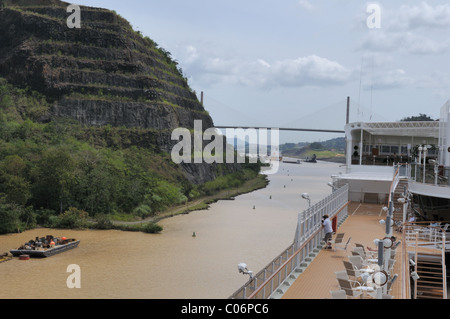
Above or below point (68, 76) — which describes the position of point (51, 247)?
below

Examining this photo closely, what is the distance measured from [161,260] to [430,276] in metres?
A: 13.6

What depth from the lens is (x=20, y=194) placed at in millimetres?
33656

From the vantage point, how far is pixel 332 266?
1474cm

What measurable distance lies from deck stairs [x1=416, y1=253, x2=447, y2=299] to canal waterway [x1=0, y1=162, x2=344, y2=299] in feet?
23.1

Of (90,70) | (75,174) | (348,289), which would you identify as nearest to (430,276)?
(348,289)

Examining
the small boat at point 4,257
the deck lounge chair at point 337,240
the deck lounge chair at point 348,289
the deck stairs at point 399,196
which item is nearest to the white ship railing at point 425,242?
the deck lounge chair at point 337,240

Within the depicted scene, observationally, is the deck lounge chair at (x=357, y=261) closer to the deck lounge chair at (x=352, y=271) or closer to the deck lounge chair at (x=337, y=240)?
the deck lounge chair at (x=352, y=271)

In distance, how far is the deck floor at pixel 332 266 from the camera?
40.0 feet

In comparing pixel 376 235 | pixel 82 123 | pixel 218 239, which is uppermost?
pixel 82 123

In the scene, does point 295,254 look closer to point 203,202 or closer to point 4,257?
point 4,257

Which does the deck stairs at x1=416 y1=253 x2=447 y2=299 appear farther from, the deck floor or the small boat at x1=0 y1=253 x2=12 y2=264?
the small boat at x1=0 y1=253 x2=12 y2=264

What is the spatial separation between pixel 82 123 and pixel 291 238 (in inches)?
1174
